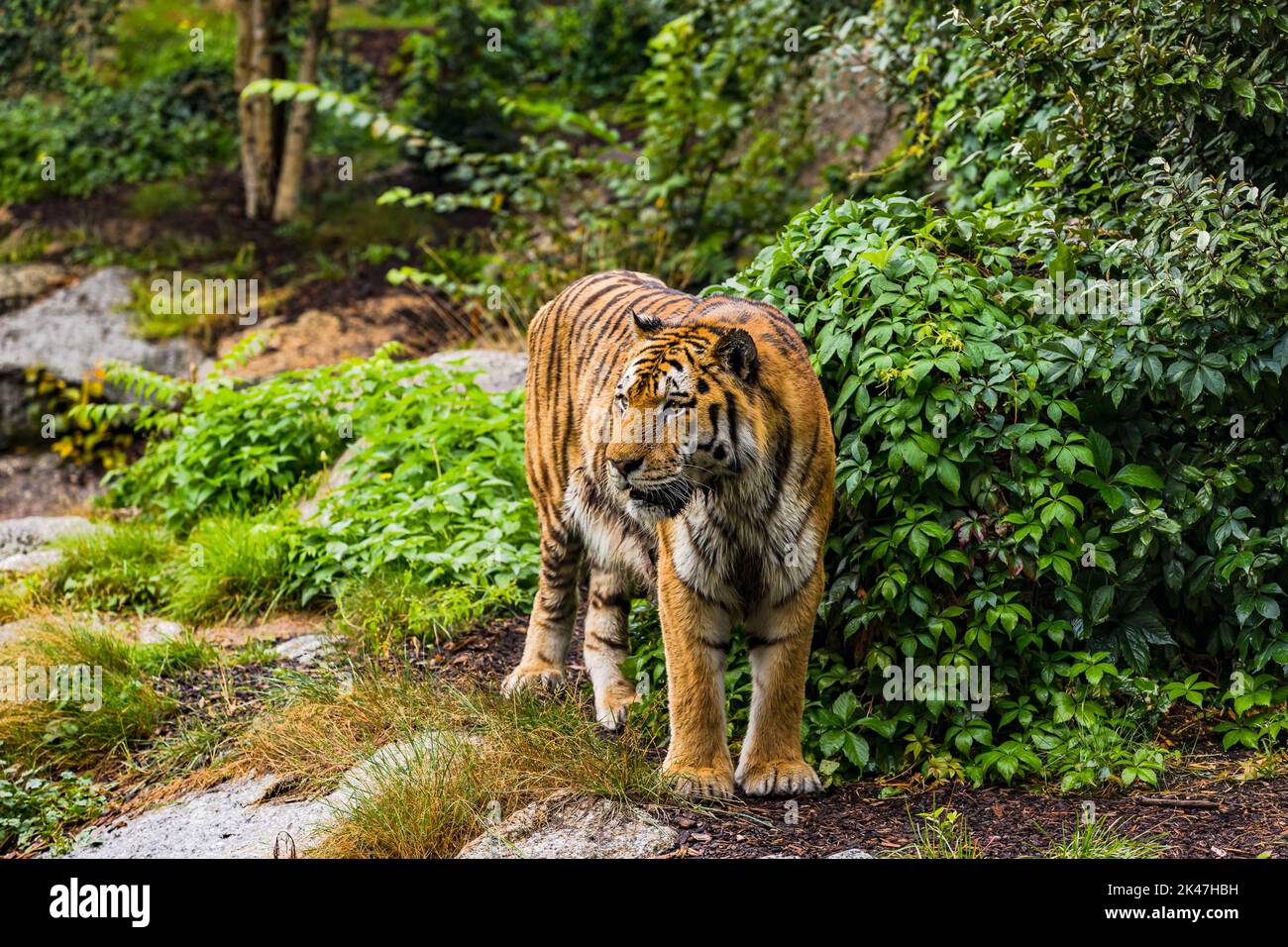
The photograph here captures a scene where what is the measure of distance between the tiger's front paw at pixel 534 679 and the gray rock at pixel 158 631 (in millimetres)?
1923

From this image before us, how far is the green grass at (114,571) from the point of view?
7.10 meters

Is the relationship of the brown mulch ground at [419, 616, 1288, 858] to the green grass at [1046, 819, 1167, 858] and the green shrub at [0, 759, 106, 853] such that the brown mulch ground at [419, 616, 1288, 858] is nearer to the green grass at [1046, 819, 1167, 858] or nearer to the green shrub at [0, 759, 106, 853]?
the green grass at [1046, 819, 1167, 858]

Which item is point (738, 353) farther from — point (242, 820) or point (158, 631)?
point (158, 631)

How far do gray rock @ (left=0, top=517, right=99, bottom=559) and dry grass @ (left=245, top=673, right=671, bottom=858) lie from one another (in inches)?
128

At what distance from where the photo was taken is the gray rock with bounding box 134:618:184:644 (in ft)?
21.2

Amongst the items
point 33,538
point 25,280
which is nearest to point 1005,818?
point 33,538

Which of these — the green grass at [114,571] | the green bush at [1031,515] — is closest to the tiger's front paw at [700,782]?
the green bush at [1031,515]

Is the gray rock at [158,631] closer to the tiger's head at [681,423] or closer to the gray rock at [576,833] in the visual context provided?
the gray rock at [576,833]

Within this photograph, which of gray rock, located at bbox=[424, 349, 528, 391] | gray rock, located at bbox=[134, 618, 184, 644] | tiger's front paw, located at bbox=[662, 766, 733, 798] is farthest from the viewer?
gray rock, located at bbox=[424, 349, 528, 391]

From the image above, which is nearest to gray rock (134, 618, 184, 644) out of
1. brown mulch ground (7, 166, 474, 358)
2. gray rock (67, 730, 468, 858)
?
gray rock (67, 730, 468, 858)

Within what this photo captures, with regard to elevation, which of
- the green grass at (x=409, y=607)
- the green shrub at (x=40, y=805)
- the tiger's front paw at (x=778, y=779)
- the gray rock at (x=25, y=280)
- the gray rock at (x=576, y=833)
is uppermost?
the gray rock at (x=25, y=280)

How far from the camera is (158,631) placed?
6422mm

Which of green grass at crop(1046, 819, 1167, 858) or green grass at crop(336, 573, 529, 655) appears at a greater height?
green grass at crop(336, 573, 529, 655)
